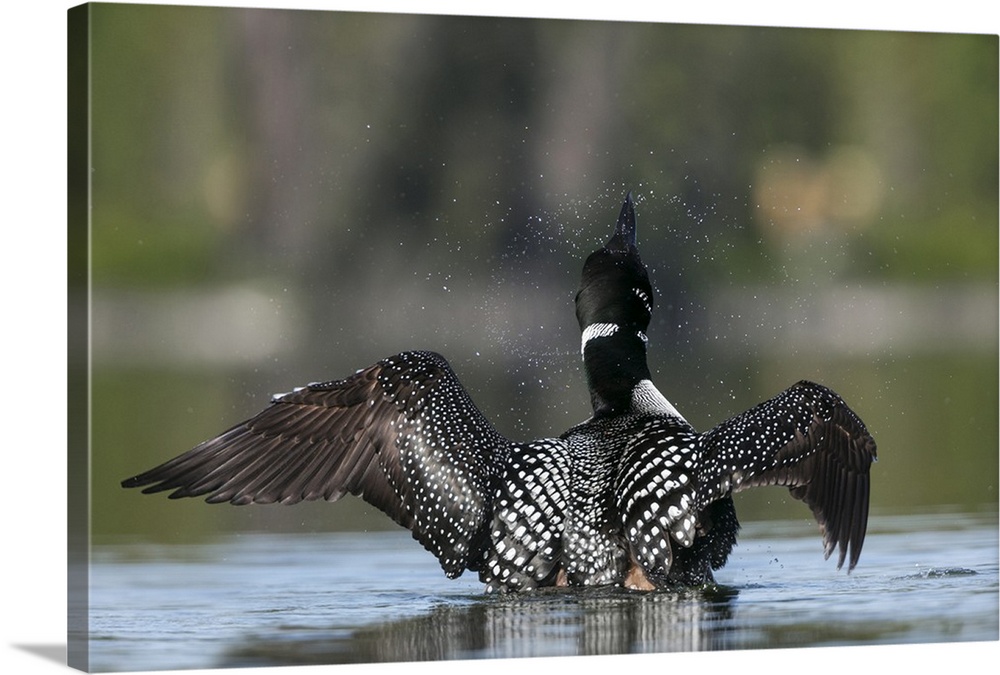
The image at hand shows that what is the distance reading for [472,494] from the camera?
5410 millimetres

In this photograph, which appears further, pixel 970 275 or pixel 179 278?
pixel 970 275

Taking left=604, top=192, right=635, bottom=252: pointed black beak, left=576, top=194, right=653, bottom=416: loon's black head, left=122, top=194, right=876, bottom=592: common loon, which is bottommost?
left=122, top=194, right=876, bottom=592: common loon

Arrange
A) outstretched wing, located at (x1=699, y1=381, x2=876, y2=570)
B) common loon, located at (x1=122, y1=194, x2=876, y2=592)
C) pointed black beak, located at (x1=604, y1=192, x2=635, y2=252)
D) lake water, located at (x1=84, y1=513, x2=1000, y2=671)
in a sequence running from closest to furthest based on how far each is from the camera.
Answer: lake water, located at (x1=84, y1=513, x2=1000, y2=671), common loon, located at (x1=122, y1=194, x2=876, y2=592), outstretched wing, located at (x1=699, y1=381, x2=876, y2=570), pointed black beak, located at (x1=604, y1=192, x2=635, y2=252)

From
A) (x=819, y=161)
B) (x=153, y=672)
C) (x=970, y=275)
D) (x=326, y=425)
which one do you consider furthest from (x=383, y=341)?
(x=970, y=275)

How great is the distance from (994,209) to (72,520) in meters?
3.07

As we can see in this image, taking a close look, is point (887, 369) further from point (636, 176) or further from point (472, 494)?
point (472, 494)

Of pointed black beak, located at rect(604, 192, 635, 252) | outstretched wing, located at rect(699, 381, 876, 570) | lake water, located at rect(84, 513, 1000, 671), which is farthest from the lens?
pointed black beak, located at rect(604, 192, 635, 252)

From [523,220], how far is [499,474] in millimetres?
797

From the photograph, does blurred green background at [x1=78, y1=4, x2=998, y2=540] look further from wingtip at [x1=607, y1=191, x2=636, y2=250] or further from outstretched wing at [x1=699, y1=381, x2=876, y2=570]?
outstretched wing at [x1=699, y1=381, x2=876, y2=570]

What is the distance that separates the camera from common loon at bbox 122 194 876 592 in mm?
5348

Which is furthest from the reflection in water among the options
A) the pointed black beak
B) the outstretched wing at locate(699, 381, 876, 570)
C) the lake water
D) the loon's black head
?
the pointed black beak

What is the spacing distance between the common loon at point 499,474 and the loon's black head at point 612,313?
24cm

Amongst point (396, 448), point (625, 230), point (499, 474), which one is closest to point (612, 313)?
point (625, 230)

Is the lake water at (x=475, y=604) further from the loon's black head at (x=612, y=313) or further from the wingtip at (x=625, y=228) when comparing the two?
the wingtip at (x=625, y=228)
